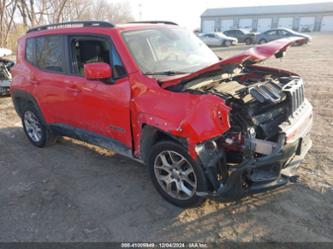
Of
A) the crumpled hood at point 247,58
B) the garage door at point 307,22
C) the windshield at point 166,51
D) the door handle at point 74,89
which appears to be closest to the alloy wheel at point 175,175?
the crumpled hood at point 247,58

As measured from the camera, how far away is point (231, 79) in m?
3.69

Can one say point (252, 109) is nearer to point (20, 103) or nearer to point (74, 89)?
point (74, 89)

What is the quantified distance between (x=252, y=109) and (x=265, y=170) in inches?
25.1

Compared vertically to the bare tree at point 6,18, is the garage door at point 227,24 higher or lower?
lower

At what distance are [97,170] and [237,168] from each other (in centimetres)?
232

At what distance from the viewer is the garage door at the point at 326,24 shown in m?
61.0

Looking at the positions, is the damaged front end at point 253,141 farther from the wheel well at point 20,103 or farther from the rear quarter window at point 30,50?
the wheel well at point 20,103

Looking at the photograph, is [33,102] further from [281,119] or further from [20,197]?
[281,119]

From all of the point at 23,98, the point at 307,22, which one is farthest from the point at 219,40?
the point at 307,22

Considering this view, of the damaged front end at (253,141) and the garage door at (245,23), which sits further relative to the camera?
the garage door at (245,23)

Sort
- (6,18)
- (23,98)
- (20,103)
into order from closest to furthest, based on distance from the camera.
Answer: (23,98), (20,103), (6,18)

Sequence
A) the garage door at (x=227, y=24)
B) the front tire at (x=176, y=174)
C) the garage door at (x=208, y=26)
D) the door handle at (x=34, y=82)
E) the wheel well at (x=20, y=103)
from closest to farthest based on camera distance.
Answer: the front tire at (x=176, y=174)
the door handle at (x=34, y=82)
the wheel well at (x=20, y=103)
the garage door at (x=227, y=24)
the garage door at (x=208, y=26)

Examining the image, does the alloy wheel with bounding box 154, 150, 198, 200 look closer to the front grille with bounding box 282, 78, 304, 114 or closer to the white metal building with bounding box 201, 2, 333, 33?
the front grille with bounding box 282, 78, 304, 114

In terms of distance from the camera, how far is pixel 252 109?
3.10 metres
